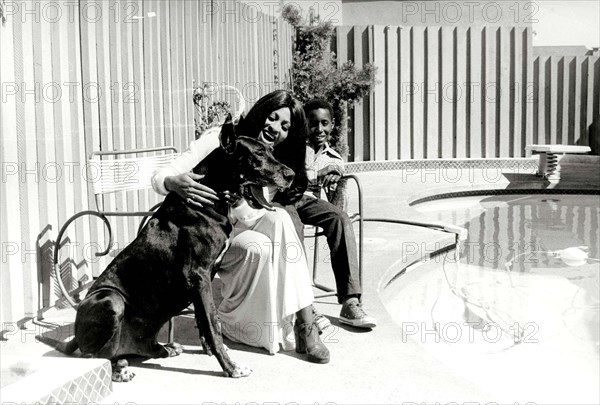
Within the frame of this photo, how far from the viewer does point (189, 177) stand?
2824mm

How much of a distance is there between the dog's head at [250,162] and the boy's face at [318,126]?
40.7 inches

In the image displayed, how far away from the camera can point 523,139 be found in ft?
42.4

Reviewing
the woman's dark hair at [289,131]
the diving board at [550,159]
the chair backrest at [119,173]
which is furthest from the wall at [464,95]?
the woman's dark hair at [289,131]

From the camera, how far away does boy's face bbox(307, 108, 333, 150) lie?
387cm

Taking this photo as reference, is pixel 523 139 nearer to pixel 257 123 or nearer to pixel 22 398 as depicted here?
pixel 257 123

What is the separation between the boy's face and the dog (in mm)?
1034

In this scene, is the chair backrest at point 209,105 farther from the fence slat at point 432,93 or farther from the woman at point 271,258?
the fence slat at point 432,93

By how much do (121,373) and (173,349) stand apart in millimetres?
351

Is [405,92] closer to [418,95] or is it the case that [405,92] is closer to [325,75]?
[418,95]

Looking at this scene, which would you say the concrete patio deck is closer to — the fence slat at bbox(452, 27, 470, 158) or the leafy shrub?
the leafy shrub

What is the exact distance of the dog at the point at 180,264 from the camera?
9.18 ft

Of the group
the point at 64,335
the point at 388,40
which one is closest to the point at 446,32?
the point at 388,40

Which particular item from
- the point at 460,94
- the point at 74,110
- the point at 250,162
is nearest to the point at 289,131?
the point at 250,162

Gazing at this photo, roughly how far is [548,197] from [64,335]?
8.05 meters
